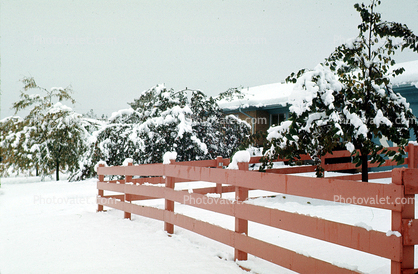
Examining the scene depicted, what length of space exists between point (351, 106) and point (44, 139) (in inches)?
644

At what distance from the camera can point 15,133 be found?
18406mm

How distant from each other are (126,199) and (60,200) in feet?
13.3

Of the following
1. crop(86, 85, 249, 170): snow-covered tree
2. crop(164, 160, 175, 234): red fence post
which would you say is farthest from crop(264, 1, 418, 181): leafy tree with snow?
crop(86, 85, 249, 170): snow-covered tree

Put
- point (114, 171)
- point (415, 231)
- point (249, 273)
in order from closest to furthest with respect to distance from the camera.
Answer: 1. point (415, 231)
2. point (249, 273)
3. point (114, 171)

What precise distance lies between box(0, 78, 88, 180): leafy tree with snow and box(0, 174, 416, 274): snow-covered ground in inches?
447

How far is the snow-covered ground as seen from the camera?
357 cm

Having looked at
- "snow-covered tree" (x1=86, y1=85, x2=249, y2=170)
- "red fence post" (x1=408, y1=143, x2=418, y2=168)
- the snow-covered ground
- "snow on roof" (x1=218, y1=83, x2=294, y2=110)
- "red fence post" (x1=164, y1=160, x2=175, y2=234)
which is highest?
"snow on roof" (x1=218, y1=83, x2=294, y2=110)

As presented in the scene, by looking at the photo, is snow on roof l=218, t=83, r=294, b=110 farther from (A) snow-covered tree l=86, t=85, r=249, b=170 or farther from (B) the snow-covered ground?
(B) the snow-covered ground

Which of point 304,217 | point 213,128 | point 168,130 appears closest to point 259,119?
point 213,128

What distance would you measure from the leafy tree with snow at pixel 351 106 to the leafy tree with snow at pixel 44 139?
14.0 metres

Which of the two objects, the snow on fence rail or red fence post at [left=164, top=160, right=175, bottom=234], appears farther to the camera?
red fence post at [left=164, top=160, right=175, bottom=234]

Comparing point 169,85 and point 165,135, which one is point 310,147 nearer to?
point 165,135

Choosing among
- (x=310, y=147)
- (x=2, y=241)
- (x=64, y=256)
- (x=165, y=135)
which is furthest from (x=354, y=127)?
(x=165, y=135)

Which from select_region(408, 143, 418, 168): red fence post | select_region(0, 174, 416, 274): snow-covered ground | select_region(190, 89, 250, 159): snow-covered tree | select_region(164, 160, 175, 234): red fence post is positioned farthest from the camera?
select_region(190, 89, 250, 159): snow-covered tree
